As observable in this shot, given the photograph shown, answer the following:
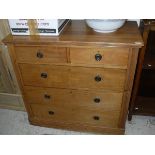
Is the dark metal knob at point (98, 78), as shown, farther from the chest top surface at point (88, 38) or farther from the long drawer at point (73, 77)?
the chest top surface at point (88, 38)

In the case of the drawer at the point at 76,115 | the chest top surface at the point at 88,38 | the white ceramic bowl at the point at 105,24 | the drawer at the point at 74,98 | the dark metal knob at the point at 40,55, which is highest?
the white ceramic bowl at the point at 105,24

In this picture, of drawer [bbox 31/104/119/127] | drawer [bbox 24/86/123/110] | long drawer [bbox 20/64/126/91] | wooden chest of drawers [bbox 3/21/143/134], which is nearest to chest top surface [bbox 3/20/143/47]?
wooden chest of drawers [bbox 3/21/143/134]

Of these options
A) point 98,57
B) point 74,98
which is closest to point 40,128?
point 74,98

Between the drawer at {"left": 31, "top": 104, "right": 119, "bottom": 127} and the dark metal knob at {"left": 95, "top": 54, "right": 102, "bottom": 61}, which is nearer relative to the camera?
the dark metal knob at {"left": 95, "top": 54, "right": 102, "bottom": 61}

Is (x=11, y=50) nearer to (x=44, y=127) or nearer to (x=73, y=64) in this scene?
(x=73, y=64)

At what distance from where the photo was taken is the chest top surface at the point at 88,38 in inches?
45.5

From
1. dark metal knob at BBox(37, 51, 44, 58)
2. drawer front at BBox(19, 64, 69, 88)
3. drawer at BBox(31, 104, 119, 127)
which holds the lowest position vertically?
drawer at BBox(31, 104, 119, 127)

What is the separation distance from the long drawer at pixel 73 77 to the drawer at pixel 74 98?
63mm

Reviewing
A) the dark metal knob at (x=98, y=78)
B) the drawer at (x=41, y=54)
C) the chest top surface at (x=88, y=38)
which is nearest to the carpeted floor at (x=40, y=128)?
the dark metal knob at (x=98, y=78)

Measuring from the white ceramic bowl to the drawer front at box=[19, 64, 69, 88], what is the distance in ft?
1.23

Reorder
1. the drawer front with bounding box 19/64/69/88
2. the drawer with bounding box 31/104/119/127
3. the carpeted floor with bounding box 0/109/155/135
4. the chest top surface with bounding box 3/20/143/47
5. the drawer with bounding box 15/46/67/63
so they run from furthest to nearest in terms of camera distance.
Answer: the carpeted floor with bounding box 0/109/155/135, the drawer with bounding box 31/104/119/127, the drawer front with bounding box 19/64/69/88, the drawer with bounding box 15/46/67/63, the chest top surface with bounding box 3/20/143/47

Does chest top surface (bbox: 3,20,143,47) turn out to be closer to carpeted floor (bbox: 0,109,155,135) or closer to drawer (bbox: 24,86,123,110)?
drawer (bbox: 24,86,123,110)

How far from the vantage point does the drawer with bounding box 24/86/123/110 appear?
1449 mm

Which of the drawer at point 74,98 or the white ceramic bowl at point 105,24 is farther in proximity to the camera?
the drawer at point 74,98
